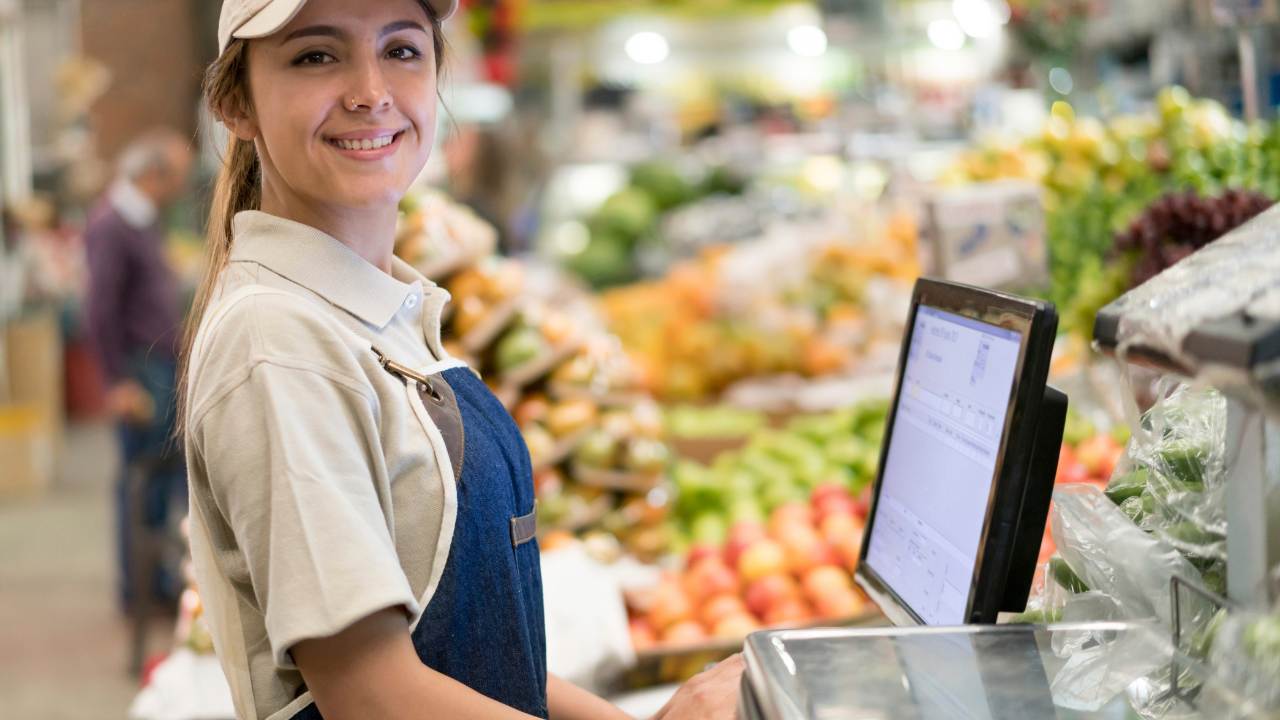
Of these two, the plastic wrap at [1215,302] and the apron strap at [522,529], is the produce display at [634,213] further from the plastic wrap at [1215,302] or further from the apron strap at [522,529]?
the plastic wrap at [1215,302]

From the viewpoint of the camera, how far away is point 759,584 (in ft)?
9.32

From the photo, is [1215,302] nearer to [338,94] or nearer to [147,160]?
[338,94]

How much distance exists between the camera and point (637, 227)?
24.1 feet

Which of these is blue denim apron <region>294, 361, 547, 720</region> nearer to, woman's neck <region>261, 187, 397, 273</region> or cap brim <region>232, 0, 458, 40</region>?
woman's neck <region>261, 187, 397, 273</region>

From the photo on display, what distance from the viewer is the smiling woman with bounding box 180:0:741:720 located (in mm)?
1224

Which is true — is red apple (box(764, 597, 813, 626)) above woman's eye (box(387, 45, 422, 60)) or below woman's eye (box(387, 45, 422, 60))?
below

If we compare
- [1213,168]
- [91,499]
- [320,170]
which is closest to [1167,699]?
[320,170]

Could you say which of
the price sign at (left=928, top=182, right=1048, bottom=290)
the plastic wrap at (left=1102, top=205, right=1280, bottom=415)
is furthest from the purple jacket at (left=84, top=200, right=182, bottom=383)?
the plastic wrap at (left=1102, top=205, right=1280, bottom=415)

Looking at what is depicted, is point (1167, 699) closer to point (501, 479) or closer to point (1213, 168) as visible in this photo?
point (501, 479)

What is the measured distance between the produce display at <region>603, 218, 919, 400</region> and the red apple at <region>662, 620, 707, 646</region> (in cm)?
243

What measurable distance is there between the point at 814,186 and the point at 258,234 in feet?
20.7

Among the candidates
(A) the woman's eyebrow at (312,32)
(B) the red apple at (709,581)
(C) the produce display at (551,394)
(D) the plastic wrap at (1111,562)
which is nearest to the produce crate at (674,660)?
(B) the red apple at (709,581)

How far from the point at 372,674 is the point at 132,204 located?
5720 millimetres

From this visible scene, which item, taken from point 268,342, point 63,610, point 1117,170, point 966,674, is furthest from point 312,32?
point 63,610
